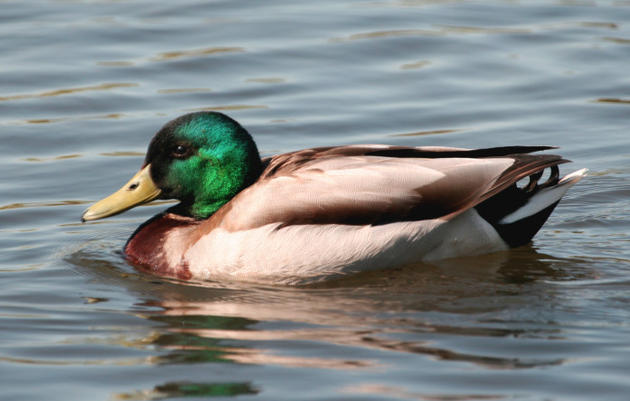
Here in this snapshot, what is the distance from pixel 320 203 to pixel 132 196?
1321 mm

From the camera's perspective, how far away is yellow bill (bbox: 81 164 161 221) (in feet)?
25.9

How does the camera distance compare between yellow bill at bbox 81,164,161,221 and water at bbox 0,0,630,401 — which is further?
yellow bill at bbox 81,164,161,221

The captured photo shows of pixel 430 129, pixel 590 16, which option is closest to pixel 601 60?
pixel 590 16

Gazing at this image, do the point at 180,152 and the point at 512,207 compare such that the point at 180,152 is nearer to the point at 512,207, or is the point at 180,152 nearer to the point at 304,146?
the point at 512,207

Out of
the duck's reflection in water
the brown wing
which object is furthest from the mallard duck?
the duck's reflection in water

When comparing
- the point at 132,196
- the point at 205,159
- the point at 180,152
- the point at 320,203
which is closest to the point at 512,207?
the point at 320,203

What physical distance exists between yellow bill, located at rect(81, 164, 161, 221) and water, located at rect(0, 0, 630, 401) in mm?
401

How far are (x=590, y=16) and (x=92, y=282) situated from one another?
25.2 feet

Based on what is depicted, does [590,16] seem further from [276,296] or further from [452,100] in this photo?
[276,296]

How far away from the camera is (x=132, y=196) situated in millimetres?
7938

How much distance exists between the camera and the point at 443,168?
7559 millimetres

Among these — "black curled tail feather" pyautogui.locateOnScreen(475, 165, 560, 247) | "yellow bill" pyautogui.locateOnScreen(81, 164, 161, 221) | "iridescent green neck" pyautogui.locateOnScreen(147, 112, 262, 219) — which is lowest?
"black curled tail feather" pyautogui.locateOnScreen(475, 165, 560, 247)

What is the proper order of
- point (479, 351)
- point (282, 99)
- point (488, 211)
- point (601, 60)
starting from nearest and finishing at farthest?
point (479, 351)
point (488, 211)
point (282, 99)
point (601, 60)

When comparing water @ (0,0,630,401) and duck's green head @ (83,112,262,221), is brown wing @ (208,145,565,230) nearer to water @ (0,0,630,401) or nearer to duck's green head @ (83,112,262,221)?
duck's green head @ (83,112,262,221)
